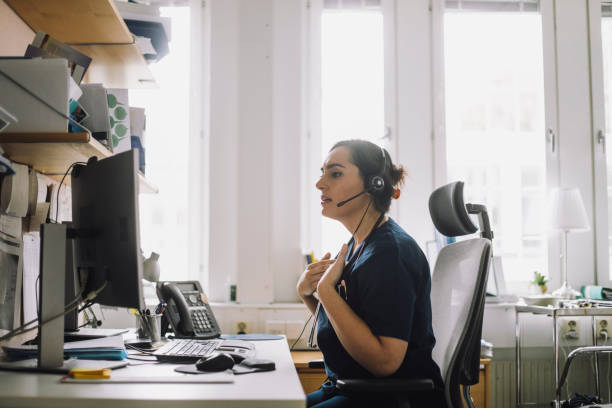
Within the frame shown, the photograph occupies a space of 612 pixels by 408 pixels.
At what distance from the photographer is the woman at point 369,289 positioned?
1309 mm

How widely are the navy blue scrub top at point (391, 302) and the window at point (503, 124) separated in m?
1.82

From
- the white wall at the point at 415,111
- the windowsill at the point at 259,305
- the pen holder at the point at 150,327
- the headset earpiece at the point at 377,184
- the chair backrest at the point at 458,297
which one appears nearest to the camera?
the chair backrest at the point at 458,297

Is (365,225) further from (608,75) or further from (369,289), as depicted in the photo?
(608,75)

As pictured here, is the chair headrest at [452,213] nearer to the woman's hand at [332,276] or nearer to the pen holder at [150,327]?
the woman's hand at [332,276]

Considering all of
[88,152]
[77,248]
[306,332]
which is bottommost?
[306,332]

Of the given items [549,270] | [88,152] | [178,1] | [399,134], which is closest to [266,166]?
[399,134]

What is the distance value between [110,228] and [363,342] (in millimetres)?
691

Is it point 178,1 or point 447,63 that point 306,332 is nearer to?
point 447,63

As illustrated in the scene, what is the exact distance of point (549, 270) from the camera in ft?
10.1

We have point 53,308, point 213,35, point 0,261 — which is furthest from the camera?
point 213,35

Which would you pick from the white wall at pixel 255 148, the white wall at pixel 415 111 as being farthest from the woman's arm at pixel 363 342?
the white wall at pixel 415 111

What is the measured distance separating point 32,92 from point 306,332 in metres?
1.76

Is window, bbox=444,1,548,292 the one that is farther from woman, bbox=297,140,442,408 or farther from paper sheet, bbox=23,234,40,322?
paper sheet, bbox=23,234,40,322

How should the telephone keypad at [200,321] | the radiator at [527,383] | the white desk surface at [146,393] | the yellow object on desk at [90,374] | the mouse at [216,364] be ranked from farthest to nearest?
the radiator at [527,383]
the telephone keypad at [200,321]
the mouse at [216,364]
the yellow object on desk at [90,374]
the white desk surface at [146,393]
